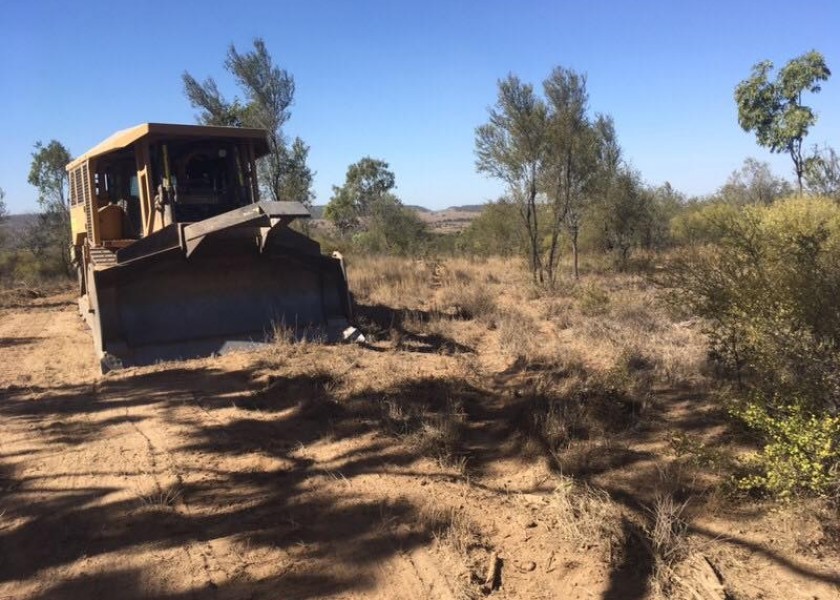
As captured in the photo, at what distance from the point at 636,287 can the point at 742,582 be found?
40.7 ft

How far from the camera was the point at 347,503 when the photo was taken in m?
4.35

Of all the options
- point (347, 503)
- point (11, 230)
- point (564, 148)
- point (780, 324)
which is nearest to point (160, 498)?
point (347, 503)

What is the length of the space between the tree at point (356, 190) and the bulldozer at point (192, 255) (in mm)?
36785

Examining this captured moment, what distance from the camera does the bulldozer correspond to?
301 inches

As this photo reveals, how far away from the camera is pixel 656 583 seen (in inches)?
136

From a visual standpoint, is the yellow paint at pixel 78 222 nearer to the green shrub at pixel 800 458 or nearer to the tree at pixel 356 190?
the green shrub at pixel 800 458

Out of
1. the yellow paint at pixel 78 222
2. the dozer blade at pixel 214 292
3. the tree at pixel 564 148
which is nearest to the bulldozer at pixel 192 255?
the dozer blade at pixel 214 292

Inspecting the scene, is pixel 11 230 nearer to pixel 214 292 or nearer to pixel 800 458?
pixel 214 292

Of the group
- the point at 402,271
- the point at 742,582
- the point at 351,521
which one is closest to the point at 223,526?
the point at 351,521

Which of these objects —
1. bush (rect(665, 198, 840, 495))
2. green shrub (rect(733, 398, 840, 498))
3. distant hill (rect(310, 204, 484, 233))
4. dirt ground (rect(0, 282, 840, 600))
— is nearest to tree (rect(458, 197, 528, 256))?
distant hill (rect(310, 204, 484, 233))

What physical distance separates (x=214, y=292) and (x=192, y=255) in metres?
0.64

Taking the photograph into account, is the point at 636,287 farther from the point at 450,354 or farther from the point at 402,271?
the point at 450,354

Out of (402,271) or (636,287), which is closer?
(636,287)

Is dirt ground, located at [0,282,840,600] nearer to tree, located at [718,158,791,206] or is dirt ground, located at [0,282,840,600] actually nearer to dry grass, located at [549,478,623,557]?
dry grass, located at [549,478,623,557]
